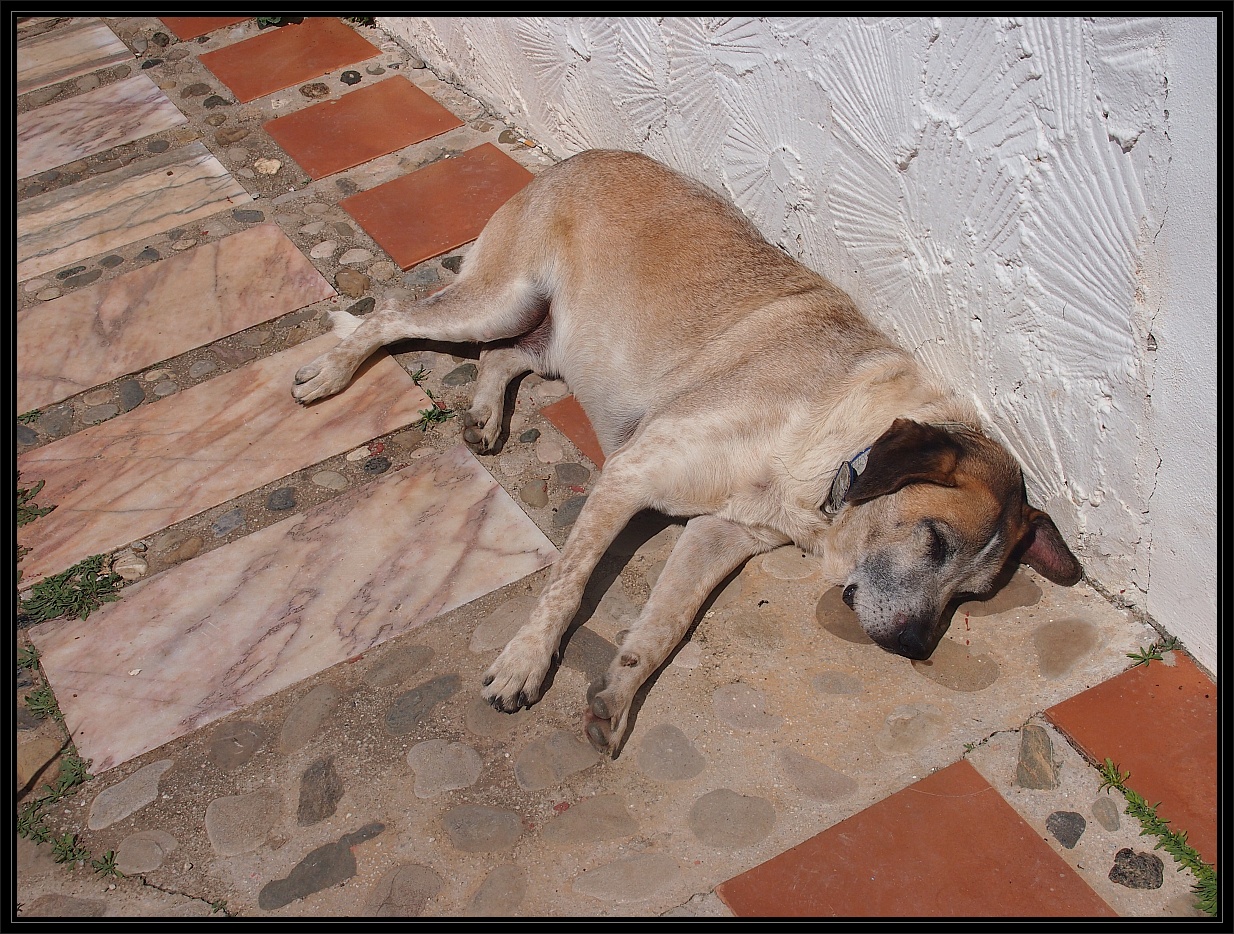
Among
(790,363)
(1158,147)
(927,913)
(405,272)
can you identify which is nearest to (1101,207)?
(1158,147)

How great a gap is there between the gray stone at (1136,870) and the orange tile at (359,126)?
4253mm

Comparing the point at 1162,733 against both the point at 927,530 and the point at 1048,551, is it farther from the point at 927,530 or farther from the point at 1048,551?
the point at 927,530

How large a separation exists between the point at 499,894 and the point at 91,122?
192 inches

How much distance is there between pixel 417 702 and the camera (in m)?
2.80

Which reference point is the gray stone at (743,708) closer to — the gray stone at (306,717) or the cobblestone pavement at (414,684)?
the cobblestone pavement at (414,684)

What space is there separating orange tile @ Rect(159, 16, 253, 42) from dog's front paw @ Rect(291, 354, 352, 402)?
3.35 meters

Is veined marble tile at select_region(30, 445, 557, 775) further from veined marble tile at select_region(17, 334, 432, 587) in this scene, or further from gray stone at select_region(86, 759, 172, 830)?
veined marble tile at select_region(17, 334, 432, 587)

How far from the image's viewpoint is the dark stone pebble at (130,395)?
3.83 metres

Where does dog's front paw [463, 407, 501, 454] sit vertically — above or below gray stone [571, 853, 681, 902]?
above

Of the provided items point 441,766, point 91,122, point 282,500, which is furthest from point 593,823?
point 91,122

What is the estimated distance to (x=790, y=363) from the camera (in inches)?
128

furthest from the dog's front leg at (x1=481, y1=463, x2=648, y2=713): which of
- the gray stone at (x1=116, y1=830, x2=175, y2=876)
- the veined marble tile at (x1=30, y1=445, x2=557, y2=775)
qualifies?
the gray stone at (x1=116, y1=830, x2=175, y2=876)

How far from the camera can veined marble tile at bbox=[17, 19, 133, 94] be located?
5.89m

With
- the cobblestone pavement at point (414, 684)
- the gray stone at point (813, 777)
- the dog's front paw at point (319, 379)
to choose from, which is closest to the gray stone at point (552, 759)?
the cobblestone pavement at point (414, 684)
